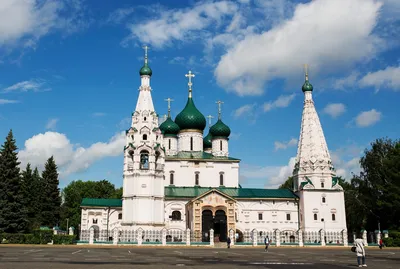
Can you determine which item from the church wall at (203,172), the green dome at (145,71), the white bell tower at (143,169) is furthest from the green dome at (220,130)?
the green dome at (145,71)

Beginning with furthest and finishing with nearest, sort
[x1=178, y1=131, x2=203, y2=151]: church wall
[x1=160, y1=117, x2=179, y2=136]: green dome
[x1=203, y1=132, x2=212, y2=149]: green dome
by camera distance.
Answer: [x1=203, y1=132, x2=212, y2=149]: green dome, [x1=160, y1=117, x2=179, y2=136]: green dome, [x1=178, y1=131, x2=203, y2=151]: church wall

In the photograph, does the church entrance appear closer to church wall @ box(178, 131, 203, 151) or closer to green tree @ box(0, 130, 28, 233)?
church wall @ box(178, 131, 203, 151)

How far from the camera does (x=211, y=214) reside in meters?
45.9

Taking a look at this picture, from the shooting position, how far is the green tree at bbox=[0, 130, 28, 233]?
41.0 meters

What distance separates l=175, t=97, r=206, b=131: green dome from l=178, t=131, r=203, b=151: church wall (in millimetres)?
722

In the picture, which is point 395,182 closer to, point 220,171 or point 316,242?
point 316,242

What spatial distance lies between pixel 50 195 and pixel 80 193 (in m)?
15.7

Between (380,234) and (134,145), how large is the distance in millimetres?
25158

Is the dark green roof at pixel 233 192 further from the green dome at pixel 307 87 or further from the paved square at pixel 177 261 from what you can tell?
the paved square at pixel 177 261

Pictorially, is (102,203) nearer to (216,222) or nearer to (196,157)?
(196,157)

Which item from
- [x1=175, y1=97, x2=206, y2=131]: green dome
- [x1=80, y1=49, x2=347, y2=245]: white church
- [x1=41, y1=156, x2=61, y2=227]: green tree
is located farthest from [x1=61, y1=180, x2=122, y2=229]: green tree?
[x1=175, y1=97, x2=206, y2=131]: green dome

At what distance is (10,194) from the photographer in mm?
41812

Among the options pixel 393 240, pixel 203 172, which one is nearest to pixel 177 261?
pixel 393 240

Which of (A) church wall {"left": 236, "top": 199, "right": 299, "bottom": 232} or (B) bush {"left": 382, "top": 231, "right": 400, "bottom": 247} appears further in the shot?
(A) church wall {"left": 236, "top": 199, "right": 299, "bottom": 232}
